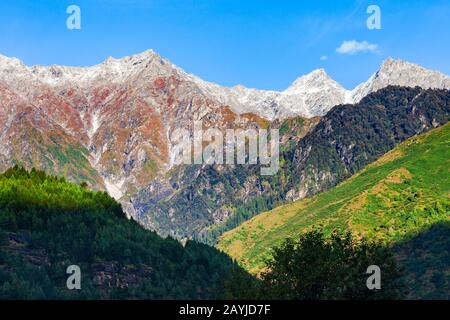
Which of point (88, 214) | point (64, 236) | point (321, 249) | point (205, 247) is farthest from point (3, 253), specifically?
point (321, 249)

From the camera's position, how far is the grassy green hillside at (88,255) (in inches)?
3671

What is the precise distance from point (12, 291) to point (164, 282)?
27687 mm

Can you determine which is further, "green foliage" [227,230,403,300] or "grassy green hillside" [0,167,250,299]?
"grassy green hillside" [0,167,250,299]

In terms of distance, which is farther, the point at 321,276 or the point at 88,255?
the point at 88,255

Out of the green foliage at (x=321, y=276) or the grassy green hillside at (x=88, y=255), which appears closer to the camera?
the green foliage at (x=321, y=276)

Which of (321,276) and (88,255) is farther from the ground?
(88,255)

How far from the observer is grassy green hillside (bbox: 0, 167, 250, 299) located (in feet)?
306

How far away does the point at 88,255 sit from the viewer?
4193 inches
